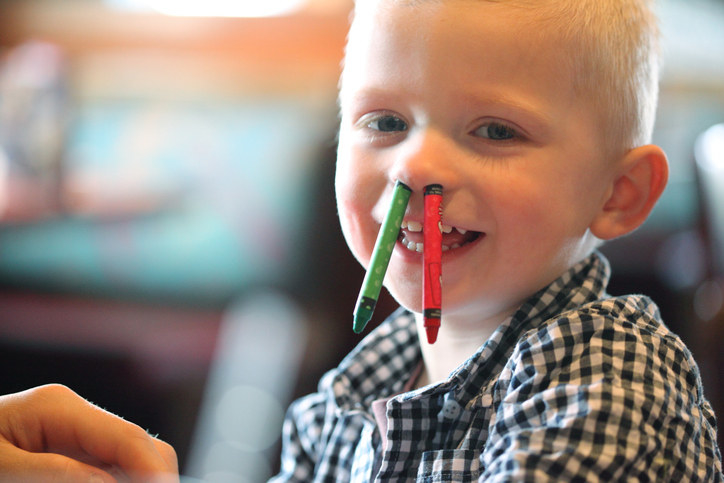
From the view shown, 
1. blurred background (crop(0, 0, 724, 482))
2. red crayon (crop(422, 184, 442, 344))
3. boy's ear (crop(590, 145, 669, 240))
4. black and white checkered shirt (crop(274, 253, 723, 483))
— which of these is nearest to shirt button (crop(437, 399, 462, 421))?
black and white checkered shirt (crop(274, 253, 723, 483))

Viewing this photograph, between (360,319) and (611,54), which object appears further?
(611,54)

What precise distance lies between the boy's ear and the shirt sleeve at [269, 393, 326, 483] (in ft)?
1.32

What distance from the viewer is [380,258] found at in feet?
2.02

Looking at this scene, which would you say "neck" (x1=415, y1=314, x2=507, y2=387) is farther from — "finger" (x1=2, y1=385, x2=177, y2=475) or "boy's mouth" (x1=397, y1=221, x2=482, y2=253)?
"finger" (x1=2, y1=385, x2=177, y2=475)

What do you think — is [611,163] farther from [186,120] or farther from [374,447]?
[186,120]

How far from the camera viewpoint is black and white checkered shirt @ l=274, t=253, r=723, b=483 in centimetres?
54

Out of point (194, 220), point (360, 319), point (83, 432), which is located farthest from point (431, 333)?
point (194, 220)

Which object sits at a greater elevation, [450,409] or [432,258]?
[432,258]

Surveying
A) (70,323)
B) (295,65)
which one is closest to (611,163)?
(70,323)

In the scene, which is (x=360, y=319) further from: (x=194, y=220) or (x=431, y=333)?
(x=194, y=220)

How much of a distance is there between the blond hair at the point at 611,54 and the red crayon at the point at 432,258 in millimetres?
179

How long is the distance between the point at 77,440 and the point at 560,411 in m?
0.38

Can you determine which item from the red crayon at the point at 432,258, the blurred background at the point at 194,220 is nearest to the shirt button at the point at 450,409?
the red crayon at the point at 432,258

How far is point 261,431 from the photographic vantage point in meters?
1.84
